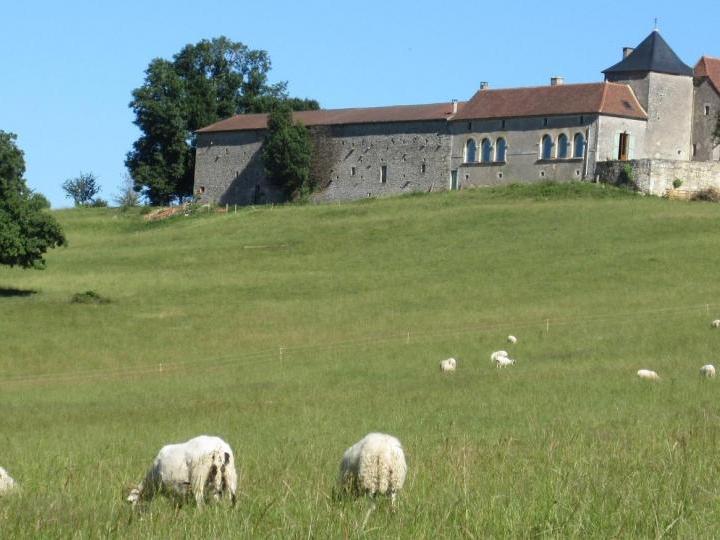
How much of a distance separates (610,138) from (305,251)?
977 inches

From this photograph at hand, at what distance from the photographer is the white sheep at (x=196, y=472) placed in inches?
398

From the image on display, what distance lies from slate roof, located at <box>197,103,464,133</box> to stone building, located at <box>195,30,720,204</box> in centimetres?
15

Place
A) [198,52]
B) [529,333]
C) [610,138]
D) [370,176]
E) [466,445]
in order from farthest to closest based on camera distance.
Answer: [198,52] < [370,176] < [610,138] < [529,333] < [466,445]

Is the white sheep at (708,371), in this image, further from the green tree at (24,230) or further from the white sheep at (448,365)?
the green tree at (24,230)

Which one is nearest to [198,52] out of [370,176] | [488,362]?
[370,176]

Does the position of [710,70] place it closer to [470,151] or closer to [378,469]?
[470,151]

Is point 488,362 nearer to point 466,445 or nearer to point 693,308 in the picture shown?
point 693,308

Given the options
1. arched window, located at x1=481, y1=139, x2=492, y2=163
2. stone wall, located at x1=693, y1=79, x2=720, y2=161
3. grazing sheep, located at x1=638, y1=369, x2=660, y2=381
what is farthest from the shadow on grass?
stone wall, located at x1=693, y1=79, x2=720, y2=161

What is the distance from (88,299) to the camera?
50.4m

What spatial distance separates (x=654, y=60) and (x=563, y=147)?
8.18 metres

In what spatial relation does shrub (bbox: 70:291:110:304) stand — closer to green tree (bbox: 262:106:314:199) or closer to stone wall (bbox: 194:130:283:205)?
green tree (bbox: 262:106:314:199)

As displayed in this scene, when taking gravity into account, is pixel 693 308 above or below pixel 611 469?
below

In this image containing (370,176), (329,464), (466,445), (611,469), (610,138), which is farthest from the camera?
(370,176)

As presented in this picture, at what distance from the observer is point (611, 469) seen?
11727 millimetres
